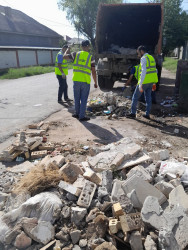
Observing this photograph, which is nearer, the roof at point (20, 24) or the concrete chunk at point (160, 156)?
the concrete chunk at point (160, 156)

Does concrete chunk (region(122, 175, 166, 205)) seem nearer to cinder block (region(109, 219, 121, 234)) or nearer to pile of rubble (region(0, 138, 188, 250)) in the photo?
pile of rubble (region(0, 138, 188, 250))

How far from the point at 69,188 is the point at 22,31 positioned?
34.7m

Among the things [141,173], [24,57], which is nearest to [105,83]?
[141,173]

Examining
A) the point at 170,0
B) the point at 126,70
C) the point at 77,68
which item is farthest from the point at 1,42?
the point at 77,68

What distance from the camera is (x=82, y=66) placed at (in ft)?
17.1

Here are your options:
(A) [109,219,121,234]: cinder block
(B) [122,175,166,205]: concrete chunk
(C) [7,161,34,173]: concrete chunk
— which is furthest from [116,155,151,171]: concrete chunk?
(C) [7,161,34,173]: concrete chunk

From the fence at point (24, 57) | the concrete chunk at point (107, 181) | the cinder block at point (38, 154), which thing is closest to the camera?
the concrete chunk at point (107, 181)

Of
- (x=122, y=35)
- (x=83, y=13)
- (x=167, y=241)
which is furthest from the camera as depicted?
(x=83, y=13)

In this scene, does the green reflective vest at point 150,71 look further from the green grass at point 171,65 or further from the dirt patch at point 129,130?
the green grass at point 171,65

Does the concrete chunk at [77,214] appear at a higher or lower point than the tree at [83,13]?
lower

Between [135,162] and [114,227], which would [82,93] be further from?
[114,227]

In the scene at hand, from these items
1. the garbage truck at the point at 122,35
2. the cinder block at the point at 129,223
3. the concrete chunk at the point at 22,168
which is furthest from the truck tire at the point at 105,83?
the cinder block at the point at 129,223

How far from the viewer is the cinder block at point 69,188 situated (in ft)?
8.20

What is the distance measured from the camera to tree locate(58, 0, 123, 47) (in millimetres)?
28516
